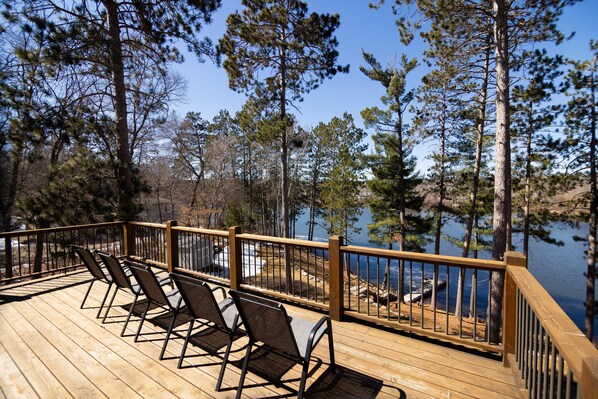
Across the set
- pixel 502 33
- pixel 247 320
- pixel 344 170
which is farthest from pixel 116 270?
pixel 344 170

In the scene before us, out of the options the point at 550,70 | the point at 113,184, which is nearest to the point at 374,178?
the point at 550,70

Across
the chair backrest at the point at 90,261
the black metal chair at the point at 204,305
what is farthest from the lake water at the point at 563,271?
the chair backrest at the point at 90,261

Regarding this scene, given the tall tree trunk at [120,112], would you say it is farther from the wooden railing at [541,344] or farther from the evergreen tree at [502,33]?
the wooden railing at [541,344]

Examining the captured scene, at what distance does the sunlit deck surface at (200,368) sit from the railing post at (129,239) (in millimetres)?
2847

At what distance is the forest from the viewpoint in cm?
621

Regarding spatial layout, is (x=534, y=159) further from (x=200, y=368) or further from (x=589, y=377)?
(x=200, y=368)

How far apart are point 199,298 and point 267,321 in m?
0.77

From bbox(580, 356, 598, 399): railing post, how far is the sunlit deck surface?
4.83ft

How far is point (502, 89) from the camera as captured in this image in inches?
236

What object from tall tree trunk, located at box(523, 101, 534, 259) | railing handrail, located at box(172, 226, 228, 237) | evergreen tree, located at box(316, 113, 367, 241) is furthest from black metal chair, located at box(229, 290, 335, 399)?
evergreen tree, located at box(316, 113, 367, 241)

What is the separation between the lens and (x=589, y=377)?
2.83ft

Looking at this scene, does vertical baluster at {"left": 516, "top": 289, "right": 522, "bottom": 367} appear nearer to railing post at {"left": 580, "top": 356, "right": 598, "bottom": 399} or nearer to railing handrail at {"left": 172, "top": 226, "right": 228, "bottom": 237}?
railing post at {"left": 580, "top": 356, "right": 598, "bottom": 399}

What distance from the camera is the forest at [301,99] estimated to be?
20.4 feet

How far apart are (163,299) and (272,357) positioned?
1.27 m
